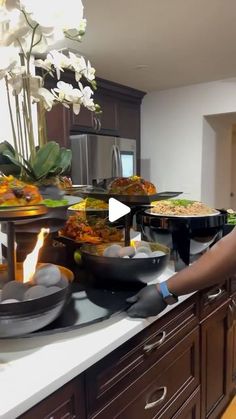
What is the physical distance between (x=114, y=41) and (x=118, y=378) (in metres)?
2.36

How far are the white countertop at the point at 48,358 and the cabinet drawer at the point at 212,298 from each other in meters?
0.52

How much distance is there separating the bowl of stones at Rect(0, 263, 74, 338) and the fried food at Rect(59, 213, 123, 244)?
1.34 ft

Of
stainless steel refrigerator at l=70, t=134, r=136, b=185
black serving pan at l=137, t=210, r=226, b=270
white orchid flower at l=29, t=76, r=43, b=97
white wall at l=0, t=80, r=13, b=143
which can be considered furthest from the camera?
stainless steel refrigerator at l=70, t=134, r=136, b=185

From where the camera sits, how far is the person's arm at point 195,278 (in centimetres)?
104

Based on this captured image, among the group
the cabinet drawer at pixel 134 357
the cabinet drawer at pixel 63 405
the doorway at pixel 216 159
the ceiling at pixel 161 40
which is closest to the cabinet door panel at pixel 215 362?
the cabinet drawer at pixel 134 357

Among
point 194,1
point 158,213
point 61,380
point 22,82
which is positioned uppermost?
point 194,1

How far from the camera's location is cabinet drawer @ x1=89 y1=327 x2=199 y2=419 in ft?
3.26

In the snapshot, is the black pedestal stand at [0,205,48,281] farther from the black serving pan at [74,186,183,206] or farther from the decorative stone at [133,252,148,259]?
the black serving pan at [74,186,183,206]

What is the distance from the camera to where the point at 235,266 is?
3.54 ft

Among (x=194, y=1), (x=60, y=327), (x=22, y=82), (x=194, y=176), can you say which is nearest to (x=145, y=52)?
(x=194, y=1)

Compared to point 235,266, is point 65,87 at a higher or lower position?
higher

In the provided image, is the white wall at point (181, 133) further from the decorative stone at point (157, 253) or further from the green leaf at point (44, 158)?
the green leaf at point (44, 158)

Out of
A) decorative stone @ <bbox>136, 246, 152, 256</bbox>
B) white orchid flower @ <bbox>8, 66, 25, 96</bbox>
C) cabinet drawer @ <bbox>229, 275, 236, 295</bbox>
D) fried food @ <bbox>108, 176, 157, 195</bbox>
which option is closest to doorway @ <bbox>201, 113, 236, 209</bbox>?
cabinet drawer @ <bbox>229, 275, 236, 295</bbox>

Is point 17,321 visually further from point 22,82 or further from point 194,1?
point 194,1
